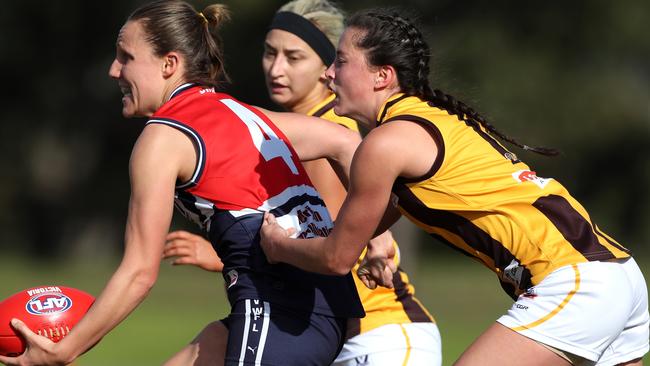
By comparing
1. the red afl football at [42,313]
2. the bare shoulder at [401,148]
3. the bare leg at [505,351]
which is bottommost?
the red afl football at [42,313]

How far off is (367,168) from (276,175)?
1.51 ft

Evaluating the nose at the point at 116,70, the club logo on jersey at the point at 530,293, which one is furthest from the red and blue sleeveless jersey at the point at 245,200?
the club logo on jersey at the point at 530,293

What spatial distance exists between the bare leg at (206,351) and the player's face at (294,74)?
1850 mm

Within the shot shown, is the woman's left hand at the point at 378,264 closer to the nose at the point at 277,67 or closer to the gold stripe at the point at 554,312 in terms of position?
the gold stripe at the point at 554,312

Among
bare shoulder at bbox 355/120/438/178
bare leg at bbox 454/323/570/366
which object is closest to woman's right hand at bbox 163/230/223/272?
bare shoulder at bbox 355/120/438/178

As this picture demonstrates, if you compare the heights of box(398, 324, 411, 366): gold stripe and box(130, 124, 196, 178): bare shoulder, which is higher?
box(130, 124, 196, 178): bare shoulder

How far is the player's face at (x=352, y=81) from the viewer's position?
14.8ft

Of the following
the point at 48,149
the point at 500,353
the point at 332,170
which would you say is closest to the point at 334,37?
the point at 332,170

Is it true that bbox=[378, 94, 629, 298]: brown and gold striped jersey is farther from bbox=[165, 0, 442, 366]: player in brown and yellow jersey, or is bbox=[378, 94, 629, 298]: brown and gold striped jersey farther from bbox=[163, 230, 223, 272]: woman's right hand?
bbox=[163, 230, 223, 272]: woman's right hand

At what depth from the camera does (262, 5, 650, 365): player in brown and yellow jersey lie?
416 centimetres

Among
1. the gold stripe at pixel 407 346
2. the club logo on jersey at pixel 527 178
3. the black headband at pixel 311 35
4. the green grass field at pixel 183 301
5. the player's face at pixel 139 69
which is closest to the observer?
the club logo on jersey at pixel 527 178

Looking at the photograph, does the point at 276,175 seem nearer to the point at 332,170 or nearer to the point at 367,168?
the point at 367,168

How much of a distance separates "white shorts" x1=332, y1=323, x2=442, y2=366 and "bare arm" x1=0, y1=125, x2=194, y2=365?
1.48 metres

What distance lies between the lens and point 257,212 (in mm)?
4348
